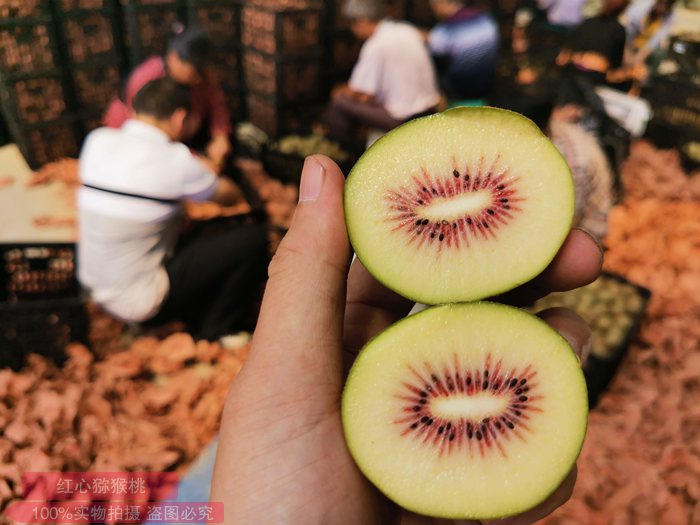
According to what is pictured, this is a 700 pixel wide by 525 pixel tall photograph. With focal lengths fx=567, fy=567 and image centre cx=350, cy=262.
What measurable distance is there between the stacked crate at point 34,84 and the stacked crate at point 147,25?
0.53 metres

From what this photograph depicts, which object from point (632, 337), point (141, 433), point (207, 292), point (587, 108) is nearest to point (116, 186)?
point (207, 292)

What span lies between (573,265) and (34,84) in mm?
3980

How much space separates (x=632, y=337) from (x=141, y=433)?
88.5 inches

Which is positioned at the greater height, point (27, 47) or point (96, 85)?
point (27, 47)

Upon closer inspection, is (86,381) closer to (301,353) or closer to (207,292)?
(207,292)

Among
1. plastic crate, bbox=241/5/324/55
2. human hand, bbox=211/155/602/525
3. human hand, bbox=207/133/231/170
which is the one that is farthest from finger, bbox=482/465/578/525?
plastic crate, bbox=241/5/324/55

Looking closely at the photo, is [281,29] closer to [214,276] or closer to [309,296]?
[214,276]

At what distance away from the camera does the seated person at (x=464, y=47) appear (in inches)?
160

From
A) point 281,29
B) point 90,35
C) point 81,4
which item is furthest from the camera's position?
point 281,29

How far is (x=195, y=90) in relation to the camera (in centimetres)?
365

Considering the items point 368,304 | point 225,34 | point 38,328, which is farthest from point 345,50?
point 368,304

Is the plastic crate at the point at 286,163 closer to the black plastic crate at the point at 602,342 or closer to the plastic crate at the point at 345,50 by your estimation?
the plastic crate at the point at 345,50

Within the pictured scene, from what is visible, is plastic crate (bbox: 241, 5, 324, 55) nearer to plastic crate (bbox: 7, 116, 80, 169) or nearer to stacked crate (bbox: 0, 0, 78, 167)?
stacked crate (bbox: 0, 0, 78, 167)

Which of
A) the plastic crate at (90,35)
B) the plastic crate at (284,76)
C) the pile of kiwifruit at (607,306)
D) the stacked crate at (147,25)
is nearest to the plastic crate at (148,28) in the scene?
the stacked crate at (147,25)
